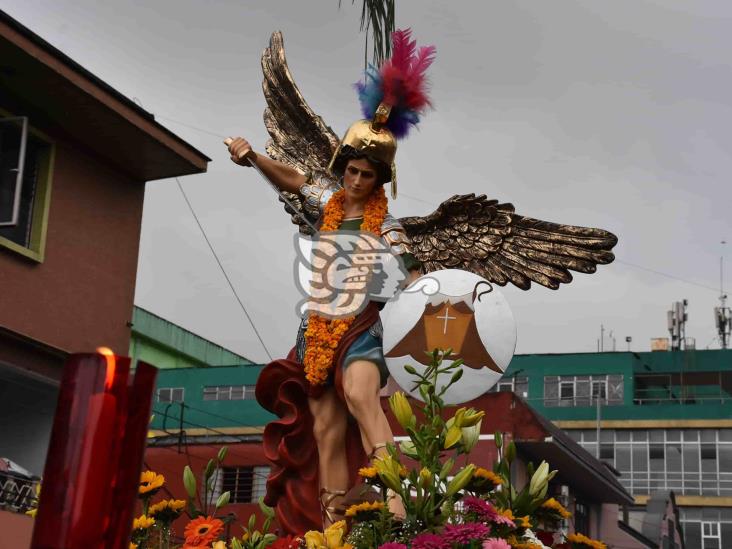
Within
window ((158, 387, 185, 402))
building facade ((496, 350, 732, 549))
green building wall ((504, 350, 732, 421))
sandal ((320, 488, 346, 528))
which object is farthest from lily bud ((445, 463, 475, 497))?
building facade ((496, 350, 732, 549))

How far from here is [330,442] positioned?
20.7ft

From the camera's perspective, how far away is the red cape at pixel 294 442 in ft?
20.7

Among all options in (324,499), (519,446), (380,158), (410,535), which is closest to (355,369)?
(324,499)

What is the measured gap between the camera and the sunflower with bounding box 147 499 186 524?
513 centimetres

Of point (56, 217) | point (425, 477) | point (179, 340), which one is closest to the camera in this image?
point (425, 477)

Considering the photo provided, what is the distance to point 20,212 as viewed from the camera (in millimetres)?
13266

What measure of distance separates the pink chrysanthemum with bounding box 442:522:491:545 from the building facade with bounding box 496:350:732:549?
136 ft

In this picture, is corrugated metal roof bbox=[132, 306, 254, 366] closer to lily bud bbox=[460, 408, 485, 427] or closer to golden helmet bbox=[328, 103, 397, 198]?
golden helmet bbox=[328, 103, 397, 198]

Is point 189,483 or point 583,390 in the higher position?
point 583,390

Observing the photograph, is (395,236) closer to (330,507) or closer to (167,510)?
(330,507)

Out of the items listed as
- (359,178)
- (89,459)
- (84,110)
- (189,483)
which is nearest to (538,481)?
(189,483)

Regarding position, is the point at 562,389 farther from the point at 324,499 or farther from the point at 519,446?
the point at 324,499

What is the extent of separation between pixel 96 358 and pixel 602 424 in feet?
150

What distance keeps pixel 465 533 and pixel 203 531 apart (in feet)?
4.40
